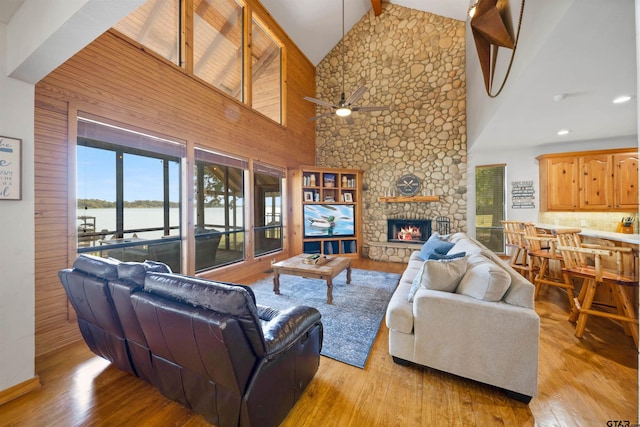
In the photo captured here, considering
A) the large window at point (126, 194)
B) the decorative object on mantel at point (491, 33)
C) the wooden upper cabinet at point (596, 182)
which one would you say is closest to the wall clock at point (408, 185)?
the decorative object on mantel at point (491, 33)

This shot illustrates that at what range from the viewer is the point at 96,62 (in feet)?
8.08

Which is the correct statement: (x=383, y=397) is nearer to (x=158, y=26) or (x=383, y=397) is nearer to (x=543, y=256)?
(x=543, y=256)

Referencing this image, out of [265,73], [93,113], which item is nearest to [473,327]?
[93,113]

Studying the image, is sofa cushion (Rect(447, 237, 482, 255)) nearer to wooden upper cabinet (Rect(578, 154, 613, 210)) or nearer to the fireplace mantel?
the fireplace mantel

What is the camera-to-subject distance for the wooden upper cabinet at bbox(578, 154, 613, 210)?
4.12 m

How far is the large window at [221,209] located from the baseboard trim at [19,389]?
2270 millimetres

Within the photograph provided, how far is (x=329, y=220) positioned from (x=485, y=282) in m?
4.21

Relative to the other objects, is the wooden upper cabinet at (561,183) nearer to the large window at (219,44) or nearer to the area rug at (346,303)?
the area rug at (346,303)

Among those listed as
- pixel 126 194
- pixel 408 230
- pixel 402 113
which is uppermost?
pixel 402 113

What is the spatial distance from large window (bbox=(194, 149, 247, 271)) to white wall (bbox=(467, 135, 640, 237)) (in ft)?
16.2

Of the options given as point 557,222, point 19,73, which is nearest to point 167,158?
point 19,73

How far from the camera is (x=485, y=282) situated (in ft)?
5.69

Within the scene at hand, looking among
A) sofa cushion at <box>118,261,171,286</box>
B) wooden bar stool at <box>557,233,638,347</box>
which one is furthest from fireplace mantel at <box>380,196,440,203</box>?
sofa cushion at <box>118,261,171,286</box>

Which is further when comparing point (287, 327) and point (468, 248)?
point (468, 248)
